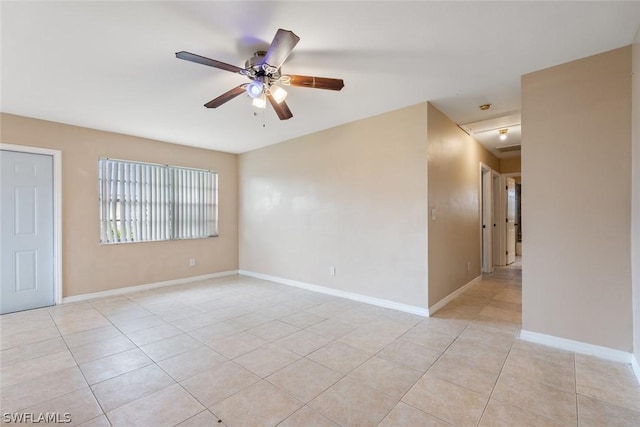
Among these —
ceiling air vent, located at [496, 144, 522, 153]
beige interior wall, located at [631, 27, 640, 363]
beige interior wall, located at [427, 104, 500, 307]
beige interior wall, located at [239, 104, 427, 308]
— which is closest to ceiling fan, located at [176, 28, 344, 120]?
beige interior wall, located at [239, 104, 427, 308]

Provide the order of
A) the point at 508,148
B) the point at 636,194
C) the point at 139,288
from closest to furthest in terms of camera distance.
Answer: the point at 636,194 → the point at 139,288 → the point at 508,148

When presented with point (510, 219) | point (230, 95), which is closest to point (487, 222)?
point (510, 219)

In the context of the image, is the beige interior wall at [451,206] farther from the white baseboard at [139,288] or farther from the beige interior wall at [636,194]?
the white baseboard at [139,288]

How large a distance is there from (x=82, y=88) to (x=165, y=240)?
109 inches

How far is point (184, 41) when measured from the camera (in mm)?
2188

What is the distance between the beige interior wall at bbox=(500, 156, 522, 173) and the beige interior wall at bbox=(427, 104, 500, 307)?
236cm

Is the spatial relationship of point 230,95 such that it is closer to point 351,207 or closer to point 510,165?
point 351,207

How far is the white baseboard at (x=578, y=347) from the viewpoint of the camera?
231 centimetres

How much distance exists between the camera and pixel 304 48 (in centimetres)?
227

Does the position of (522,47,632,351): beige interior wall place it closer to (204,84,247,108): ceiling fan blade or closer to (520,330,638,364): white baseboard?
(520,330,638,364): white baseboard

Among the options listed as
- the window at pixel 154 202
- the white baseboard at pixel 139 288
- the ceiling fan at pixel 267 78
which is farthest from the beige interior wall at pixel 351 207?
the ceiling fan at pixel 267 78

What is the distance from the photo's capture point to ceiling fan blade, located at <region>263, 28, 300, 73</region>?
1.74 metres

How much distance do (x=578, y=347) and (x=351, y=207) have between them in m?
Result: 2.72

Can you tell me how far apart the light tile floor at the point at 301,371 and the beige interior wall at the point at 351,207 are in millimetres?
598
